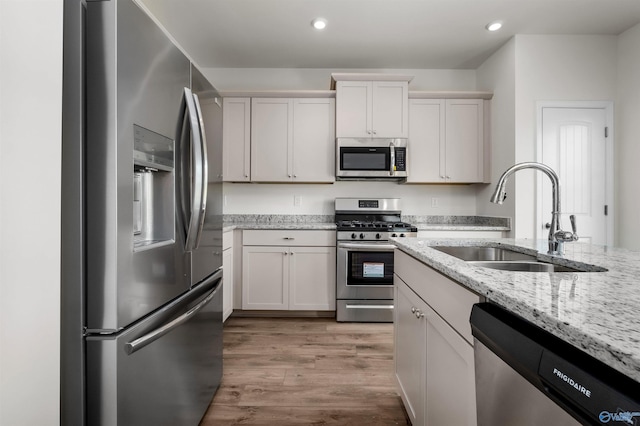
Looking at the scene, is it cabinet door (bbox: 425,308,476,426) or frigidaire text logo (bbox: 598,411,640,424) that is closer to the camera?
frigidaire text logo (bbox: 598,411,640,424)

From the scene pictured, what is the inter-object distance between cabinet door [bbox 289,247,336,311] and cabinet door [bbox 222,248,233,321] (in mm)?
581

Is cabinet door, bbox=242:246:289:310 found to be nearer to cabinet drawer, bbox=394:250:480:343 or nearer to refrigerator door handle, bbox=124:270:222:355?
refrigerator door handle, bbox=124:270:222:355

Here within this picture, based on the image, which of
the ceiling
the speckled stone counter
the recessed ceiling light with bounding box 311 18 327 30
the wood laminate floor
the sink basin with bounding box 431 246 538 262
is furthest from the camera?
the speckled stone counter

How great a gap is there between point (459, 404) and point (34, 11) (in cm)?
162

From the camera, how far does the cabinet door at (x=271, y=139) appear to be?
3654 mm

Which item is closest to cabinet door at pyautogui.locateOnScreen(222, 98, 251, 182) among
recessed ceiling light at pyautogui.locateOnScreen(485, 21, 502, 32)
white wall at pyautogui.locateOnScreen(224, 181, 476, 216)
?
white wall at pyautogui.locateOnScreen(224, 181, 476, 216)

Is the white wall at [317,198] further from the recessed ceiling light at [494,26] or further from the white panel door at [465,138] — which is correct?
the recessed ceiling light at [494,26]

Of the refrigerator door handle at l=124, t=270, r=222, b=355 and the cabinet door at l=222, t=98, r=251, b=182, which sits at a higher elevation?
the cabinet door at l=222, t=98, r=251, b=182

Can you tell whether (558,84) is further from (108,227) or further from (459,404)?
(108,227)

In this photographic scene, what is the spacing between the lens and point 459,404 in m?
1.05

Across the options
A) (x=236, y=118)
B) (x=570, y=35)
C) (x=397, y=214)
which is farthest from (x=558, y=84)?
(x=236, y=118)

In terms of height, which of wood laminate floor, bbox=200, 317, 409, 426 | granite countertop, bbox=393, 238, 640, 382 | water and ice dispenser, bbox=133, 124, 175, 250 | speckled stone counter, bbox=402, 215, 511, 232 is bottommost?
wood laminate floor, bbox=200, 317, 409, 426

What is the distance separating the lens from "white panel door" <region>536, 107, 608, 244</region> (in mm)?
3193

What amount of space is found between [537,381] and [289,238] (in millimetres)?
2839
